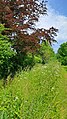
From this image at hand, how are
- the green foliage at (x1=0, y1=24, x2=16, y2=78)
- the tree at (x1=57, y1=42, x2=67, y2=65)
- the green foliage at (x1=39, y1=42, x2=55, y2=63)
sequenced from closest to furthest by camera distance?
the green foliage at (x1=0, y1=24, x2=16, y2=78)
the green foliage at (x1=39, y1=42, x2=55, y2=63)
the tree at (x1=57, y1=42, x2=67, y2=65)

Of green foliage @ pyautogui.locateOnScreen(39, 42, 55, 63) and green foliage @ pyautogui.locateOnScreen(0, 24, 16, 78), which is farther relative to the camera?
green foliage @ pyautogui.locateOnScreen(39, 42, 55, 63)

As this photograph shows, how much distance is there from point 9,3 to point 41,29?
196cm

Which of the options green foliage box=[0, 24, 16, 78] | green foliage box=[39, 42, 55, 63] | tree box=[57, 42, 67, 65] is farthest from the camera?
tree box=[57, 42, 67, 65]

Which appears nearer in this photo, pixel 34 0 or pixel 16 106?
pixel 16 106

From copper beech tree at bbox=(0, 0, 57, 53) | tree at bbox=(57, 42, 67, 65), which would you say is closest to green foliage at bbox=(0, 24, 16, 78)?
copper beech tree at bbox=(0, 0, 57, 53)

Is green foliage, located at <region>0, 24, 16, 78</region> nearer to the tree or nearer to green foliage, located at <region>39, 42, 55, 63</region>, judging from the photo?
green foliage, located at <region>39, 42, 55, 63</region>

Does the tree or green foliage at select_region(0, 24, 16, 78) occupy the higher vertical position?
green foliage at select_region(0, 24, 16, 78)

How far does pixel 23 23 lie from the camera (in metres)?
14.8

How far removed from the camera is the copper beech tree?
45.6ft

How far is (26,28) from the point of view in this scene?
14.5 metres

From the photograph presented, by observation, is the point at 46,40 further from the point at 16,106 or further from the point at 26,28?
the point at 16,106

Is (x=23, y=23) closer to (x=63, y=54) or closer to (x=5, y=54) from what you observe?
(x=5, y=54)

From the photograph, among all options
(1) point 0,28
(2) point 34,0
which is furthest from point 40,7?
(1) point 0,28

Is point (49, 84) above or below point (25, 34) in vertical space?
below
